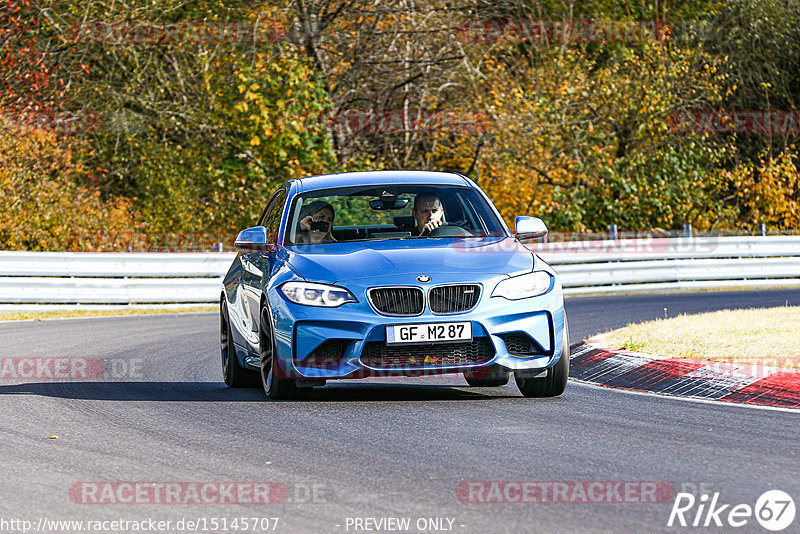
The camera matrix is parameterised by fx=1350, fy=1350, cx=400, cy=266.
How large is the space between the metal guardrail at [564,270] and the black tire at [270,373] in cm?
1179

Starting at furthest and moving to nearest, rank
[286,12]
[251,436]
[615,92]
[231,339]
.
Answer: [615,92]
[286,12]
[231,339]
[251,436]

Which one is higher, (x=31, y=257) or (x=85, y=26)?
(x=85, y=26)

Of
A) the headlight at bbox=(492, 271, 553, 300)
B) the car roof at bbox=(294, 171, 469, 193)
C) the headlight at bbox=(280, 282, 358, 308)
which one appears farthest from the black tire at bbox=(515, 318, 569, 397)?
the car roof at bbox=(294, 171, 469, 193)

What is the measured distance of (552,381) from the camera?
378 inches

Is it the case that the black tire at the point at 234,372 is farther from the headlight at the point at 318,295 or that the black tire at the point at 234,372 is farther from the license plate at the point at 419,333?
the license plate at the point at 419,333

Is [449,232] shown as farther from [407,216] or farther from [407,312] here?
[407,312]

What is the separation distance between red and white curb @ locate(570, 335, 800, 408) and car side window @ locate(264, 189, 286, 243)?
2762 mm

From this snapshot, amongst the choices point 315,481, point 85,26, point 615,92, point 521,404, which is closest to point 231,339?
point 521,404

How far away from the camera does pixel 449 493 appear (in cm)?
A: 610

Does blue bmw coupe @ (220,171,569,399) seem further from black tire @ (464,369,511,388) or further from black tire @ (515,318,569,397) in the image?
black tire @ (464,369,511,388)

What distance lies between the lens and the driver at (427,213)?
10.5 m

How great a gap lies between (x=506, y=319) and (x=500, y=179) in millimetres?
21306

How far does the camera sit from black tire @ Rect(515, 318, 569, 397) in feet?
31.1

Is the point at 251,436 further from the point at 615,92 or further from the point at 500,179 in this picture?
the point at 615,92
